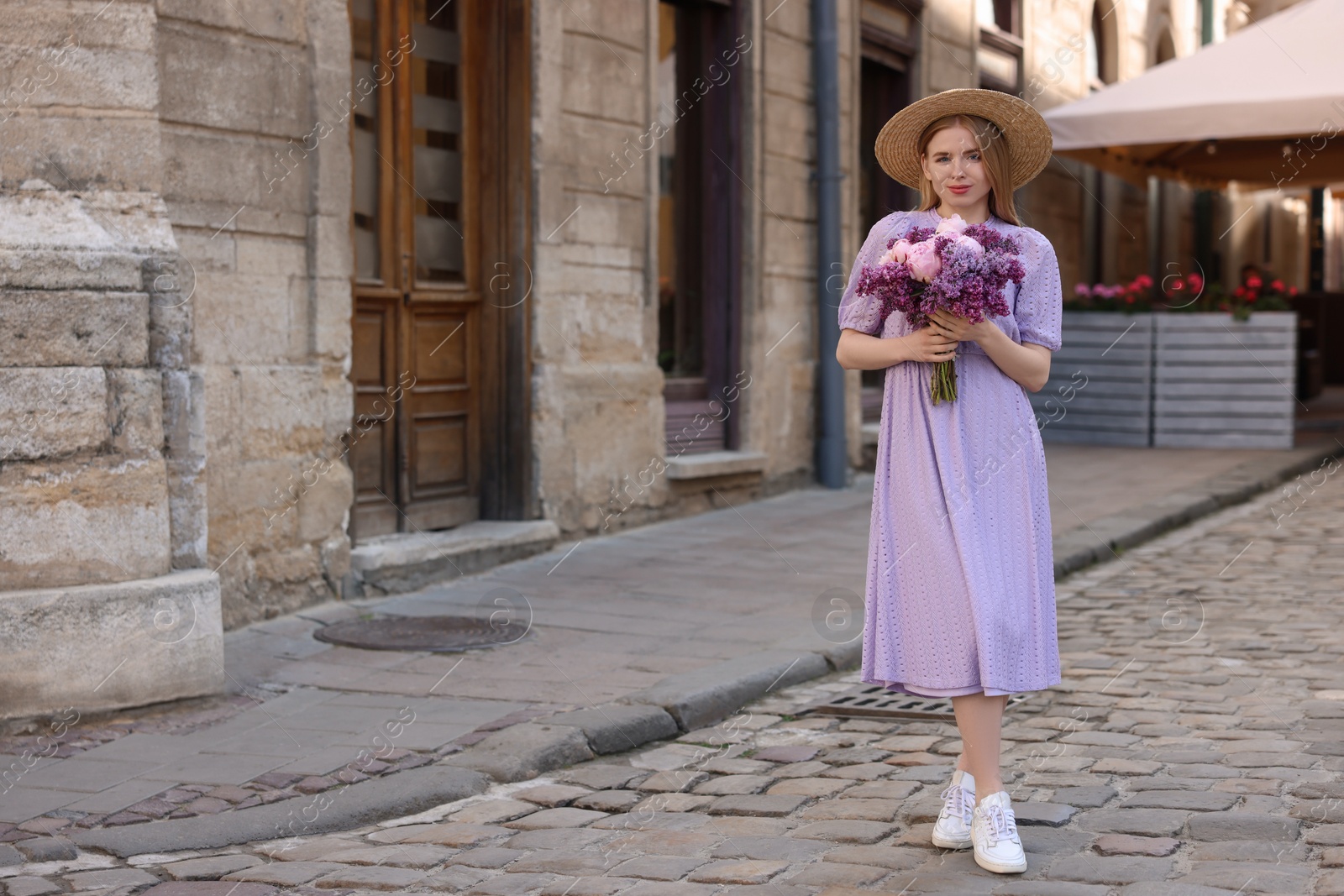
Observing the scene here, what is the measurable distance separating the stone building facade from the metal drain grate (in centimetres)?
205

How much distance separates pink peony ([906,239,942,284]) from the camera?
3.71 meters

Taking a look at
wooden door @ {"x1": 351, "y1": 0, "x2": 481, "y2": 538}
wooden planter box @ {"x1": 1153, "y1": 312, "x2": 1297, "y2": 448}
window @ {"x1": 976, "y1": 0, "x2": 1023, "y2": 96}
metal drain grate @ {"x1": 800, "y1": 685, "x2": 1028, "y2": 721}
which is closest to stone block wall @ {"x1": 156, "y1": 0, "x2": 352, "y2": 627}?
wooden door @ {"x1": 351, "y1": 0, "x2": 481, "y2": 538}

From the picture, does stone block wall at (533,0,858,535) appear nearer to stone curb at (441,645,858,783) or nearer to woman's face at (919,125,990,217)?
stone curb at (441,645,858,783)

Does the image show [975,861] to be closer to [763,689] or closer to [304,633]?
[763,689]

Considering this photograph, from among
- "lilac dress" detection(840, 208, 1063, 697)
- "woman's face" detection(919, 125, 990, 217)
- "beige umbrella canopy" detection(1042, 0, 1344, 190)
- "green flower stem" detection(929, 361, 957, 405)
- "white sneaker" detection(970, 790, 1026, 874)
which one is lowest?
"white sneaker" detection(970, 790, 1026, 874)

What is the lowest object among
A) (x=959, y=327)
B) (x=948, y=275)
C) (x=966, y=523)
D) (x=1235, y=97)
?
(x=966, y=523)

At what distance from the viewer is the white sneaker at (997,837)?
3.75 meters

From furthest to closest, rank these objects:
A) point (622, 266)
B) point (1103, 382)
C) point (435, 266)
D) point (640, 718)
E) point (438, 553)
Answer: point (1103, 382)
point (622, 266)
point (435, 266)
point (438, 553)
point (640, 718)

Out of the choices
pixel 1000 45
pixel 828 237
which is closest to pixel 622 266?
pixel 828 237

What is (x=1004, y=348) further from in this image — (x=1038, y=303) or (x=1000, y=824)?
(x=1000, y=824)

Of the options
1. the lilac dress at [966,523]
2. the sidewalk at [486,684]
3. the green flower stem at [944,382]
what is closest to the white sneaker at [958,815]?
the lilac dress at [966,523]

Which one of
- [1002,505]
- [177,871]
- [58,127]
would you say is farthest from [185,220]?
[1002,505]

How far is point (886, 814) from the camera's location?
4297 millimetres

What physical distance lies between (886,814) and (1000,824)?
1.74 feet
